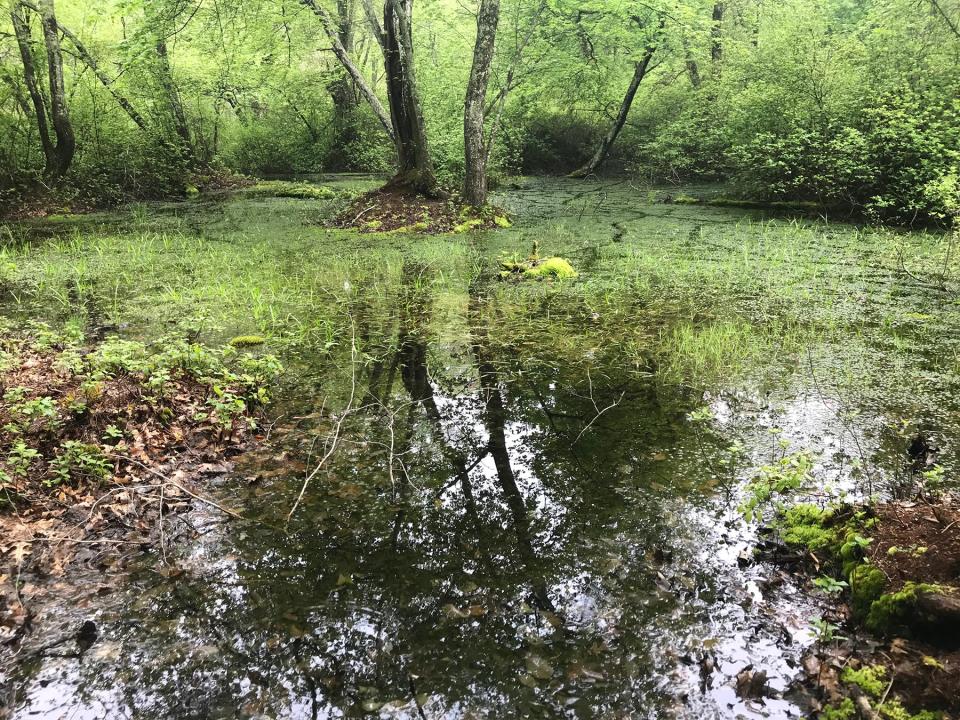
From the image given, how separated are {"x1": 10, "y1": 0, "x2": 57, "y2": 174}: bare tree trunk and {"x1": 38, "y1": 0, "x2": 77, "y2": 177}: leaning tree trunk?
155 mm

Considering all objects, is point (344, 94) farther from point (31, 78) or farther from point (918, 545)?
point (918, 545)

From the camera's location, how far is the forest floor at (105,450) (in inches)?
114

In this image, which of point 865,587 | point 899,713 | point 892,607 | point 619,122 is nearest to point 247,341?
point 865,587

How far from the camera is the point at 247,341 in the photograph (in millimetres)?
5453

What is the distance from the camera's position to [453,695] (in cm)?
216

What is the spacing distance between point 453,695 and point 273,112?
912 inches

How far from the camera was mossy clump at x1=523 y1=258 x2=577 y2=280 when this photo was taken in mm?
7909

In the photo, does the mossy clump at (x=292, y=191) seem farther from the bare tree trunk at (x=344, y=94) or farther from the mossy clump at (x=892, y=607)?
the mossy clump at (x=892, y=607)

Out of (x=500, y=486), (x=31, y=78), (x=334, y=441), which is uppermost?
(x=31, y=78)

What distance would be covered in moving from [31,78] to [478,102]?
1032 centimetres

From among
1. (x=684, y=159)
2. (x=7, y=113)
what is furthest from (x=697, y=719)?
(x=7, y=113)

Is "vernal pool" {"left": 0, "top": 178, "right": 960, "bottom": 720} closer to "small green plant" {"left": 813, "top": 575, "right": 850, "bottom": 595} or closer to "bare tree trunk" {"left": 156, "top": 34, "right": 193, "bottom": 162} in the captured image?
"small green plant" {"left": 813, "top": 575, "right": 850, "bottom": 595}

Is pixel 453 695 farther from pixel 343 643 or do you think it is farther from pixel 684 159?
pixel 684 159

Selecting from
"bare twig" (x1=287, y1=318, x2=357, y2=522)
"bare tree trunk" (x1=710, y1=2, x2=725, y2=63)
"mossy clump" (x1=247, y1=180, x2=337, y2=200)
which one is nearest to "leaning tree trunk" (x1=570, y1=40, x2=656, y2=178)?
"bare tree trunk" (x1=710, y1=2, x2=725, y2=63)
